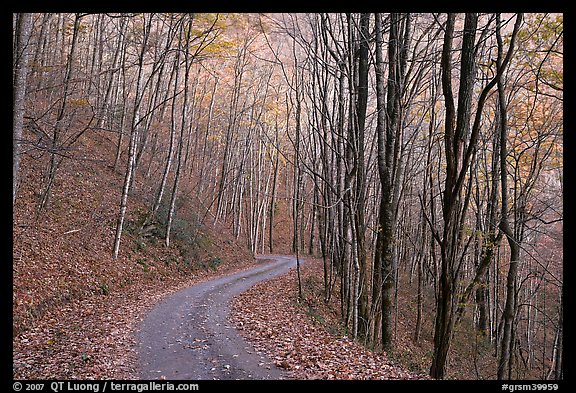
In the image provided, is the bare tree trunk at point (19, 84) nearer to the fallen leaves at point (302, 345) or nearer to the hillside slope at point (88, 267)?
the hillside slope at point (88, 267)

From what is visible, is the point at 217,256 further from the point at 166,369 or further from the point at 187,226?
the point at 166,369

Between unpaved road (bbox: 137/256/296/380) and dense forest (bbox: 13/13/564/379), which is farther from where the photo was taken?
dense forest (bbox: 13/13/564/379)

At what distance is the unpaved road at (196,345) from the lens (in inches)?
247

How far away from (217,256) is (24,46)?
15.6m

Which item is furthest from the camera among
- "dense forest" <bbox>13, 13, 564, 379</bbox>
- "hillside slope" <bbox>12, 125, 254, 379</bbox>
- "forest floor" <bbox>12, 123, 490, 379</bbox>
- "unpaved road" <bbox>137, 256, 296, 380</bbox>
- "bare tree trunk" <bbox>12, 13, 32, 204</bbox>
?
"bare tree trunk" <bbox>12, 13, 32, 204</bbox>

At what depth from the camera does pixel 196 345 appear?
7.60 meters

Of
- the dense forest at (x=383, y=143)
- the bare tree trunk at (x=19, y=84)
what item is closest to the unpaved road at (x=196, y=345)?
the dense forest at (x=383, y=143)

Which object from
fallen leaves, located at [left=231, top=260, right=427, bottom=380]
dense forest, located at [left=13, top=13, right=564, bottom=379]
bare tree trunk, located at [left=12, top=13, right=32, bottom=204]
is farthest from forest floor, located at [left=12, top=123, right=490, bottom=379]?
bare tree trunk, located at [left=12, top=13, right=32, bottom=204]

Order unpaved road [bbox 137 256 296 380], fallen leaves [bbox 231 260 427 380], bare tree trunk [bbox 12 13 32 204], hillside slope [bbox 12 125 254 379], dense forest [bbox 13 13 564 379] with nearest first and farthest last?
unpaved road [bbox 137 256 296 380] < fallen leaves [bbox 231 260 427 380] < hillside slope [bbox 12 125 254 379] < dense forest [bbox 13 13 564 379] < bare tree trunk [bbox 12 13 32 204]

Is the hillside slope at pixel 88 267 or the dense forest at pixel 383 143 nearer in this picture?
the hillside slope at pixel 88 267

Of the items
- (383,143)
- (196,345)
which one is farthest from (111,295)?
(383,143)

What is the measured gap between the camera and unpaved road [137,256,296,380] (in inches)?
247

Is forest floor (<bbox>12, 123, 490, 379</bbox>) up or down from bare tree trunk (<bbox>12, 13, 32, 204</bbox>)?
down

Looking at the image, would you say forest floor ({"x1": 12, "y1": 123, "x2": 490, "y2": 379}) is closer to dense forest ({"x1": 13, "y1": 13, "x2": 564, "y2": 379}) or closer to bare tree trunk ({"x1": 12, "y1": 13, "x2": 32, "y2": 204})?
dense forest ({"x1": 13, "y1": 13, "x2": 564, "y2": 379})
